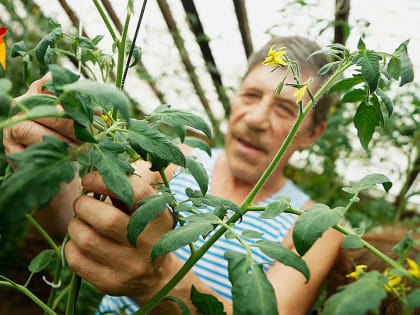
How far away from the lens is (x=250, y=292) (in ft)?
1.16

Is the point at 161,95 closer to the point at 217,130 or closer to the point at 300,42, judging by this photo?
the point at 217,130

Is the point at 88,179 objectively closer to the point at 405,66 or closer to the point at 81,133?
the point at 81,133

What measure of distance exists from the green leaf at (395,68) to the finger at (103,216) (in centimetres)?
42

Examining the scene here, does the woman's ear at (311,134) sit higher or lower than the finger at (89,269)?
lower

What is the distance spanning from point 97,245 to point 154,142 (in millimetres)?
206

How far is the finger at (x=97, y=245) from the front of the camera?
52cm

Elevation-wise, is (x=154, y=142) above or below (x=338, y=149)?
above

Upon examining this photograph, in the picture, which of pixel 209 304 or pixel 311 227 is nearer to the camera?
pixel 311 227

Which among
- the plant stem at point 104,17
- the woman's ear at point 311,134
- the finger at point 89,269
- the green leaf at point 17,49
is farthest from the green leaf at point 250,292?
the woman's ear at point 311,134

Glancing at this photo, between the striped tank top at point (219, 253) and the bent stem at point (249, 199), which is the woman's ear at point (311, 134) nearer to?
the striped tank top at point (219, 253)

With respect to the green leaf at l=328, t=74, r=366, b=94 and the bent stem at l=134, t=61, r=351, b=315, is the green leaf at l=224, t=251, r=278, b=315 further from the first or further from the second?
the green leaf at l=328, t=74, r=366, b=94

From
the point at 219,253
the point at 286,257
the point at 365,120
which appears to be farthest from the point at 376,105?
the point at 219,253

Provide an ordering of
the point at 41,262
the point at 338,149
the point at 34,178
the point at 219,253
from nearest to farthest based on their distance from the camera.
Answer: the point at 34,178, the point at 41,262, the point at 219,253, the point at 338,149

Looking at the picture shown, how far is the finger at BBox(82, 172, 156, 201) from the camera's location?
1.54 ft
